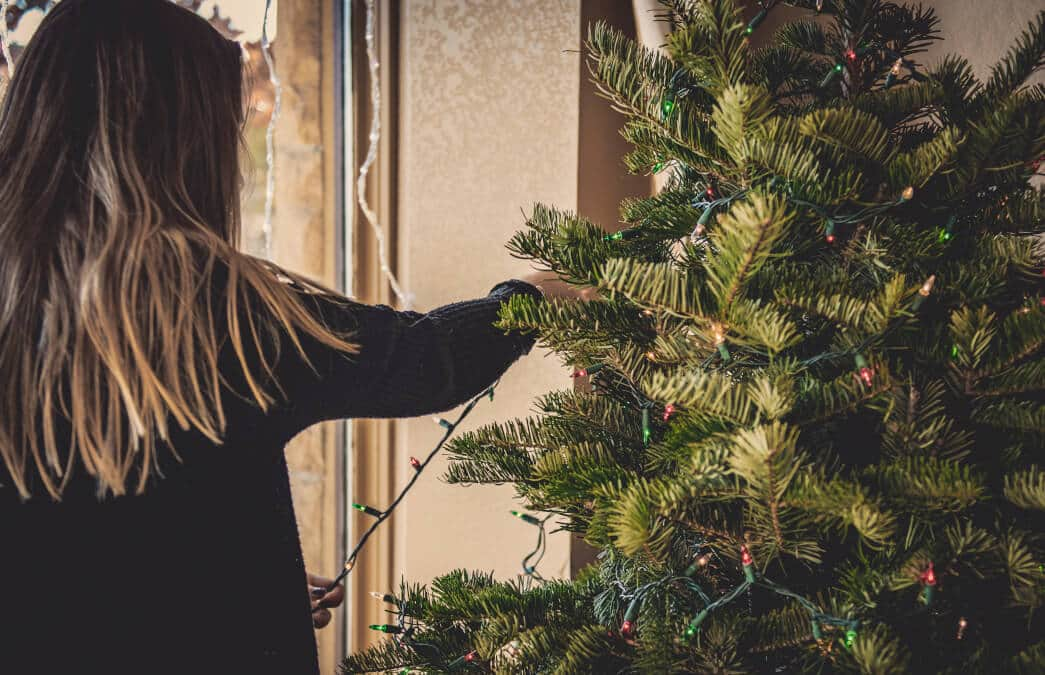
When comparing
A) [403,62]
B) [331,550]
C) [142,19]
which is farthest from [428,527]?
[142,19]

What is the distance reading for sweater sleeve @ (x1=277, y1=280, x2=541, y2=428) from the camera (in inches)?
25.3

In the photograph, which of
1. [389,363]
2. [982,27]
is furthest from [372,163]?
[982,27]

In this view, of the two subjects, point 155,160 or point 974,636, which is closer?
point 974,636

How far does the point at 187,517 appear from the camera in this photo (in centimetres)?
65

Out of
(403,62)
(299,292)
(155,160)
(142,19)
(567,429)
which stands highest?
(403,62)

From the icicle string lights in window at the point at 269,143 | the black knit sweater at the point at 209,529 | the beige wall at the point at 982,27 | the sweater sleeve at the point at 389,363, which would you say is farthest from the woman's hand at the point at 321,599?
the beige wall at the point at 982,27

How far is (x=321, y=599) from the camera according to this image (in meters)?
0.86

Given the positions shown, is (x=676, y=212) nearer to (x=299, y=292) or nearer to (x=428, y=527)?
(x=299, y=292)

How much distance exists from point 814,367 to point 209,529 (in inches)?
20.2

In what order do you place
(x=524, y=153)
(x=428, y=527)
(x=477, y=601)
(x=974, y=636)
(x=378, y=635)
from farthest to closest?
1. (x=378, y=635)
2. (x=428, y=527)
3. (x=524, y=153)
4. (x=477, y=601)
5. (x=974, y=636)

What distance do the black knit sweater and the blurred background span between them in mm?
514

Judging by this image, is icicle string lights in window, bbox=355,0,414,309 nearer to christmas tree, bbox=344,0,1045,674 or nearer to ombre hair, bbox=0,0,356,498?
ombre hair, bbox=0,0,356,498

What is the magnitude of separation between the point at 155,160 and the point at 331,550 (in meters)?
0.88

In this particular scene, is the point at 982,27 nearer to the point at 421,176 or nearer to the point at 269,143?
the point at 421,176
